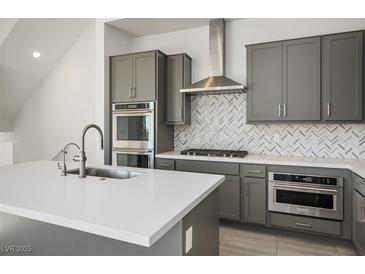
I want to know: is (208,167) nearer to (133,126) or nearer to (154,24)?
(133,126)

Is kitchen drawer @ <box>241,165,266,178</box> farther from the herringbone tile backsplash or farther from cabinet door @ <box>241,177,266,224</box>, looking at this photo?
the herringbone tile backsplash

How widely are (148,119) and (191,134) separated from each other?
30.1 inches

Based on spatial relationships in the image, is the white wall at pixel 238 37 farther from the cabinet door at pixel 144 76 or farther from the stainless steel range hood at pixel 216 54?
the cabinet door at pixel 144 76

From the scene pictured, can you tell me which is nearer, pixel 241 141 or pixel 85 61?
pixel 241 141

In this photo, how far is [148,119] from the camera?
355 centimetres

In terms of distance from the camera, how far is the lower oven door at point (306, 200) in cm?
261

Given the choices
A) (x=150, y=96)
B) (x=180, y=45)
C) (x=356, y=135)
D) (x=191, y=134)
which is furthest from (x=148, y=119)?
(x=356, y=135)

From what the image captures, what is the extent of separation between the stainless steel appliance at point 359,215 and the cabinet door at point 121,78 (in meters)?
2.96

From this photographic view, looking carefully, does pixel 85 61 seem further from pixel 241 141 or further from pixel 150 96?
pixel 241 141

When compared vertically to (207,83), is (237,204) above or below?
below

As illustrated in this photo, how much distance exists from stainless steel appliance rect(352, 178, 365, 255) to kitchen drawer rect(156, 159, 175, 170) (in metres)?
2.04

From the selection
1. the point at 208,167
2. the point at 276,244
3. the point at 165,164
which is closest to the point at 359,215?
the point at 276,244

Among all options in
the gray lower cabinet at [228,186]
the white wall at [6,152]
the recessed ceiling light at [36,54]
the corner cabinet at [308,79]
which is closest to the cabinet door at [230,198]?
the gray lower cabinet at [228,186]

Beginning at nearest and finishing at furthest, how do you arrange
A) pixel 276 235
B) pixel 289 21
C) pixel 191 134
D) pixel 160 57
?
pixel 276 235 < pixel 289 21 < pixel 160 57 < pixel 191 134
